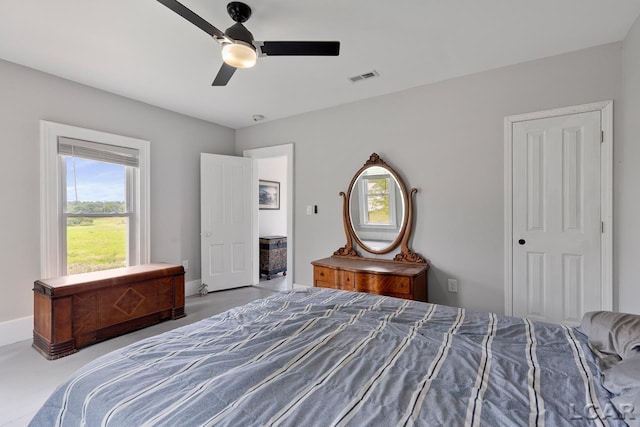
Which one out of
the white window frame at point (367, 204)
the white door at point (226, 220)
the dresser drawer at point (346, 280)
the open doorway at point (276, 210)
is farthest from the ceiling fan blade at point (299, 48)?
the white door at point (226, 220)

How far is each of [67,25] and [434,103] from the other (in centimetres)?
319

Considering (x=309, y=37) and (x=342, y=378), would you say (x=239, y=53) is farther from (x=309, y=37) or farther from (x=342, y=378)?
(x=342, y=378)

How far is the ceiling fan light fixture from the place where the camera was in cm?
187

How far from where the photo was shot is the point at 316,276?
357cm

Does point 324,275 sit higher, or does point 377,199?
point 377,199

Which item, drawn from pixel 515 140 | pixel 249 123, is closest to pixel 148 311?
pixel 249 123

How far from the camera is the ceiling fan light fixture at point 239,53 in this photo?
1870 mm

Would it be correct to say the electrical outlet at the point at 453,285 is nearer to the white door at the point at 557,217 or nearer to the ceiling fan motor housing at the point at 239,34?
the white door at the point at 557,217

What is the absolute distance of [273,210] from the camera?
631 cm

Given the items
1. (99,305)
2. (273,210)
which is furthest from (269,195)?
(99,305)

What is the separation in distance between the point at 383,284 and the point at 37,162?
353 cm

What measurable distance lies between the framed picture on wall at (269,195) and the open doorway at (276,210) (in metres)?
0.04

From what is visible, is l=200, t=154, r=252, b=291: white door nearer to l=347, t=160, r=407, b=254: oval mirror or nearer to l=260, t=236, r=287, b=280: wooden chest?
l=260, t=236, r=287, b=280: wooden chest

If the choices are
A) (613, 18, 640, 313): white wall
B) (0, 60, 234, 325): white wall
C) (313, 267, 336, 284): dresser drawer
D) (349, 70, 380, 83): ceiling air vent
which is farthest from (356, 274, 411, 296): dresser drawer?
(0, 60, 234, 325): white wall
